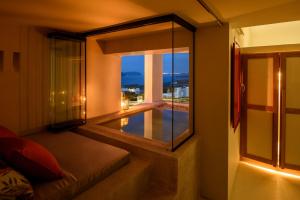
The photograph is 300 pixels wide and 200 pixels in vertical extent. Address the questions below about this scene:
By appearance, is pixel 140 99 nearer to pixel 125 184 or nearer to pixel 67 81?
pixel 67 81

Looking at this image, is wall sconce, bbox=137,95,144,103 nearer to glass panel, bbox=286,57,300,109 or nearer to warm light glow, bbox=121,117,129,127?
warm light glow, bbox=121,117,129,127

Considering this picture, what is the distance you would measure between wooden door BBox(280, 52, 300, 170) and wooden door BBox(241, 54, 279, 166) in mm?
108

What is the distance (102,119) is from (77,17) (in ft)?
5.84

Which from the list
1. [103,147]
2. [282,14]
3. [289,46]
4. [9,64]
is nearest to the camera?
[282,14]

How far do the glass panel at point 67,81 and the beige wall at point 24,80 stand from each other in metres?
0.12

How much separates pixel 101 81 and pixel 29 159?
2463 mm

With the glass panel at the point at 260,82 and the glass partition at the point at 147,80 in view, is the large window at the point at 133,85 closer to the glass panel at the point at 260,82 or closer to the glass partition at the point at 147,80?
the glass partition at the point at 147,80

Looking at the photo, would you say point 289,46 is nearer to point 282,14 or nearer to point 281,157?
point 282,14

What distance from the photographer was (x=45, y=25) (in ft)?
8.38

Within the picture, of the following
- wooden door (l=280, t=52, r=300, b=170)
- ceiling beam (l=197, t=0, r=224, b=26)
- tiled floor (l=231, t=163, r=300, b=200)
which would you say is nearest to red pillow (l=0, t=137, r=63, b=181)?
ceiling beam (l=197, t=0, r=224, b=26)

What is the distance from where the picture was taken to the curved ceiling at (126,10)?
5.51ft

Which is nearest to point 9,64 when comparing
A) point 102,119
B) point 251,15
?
point 102,119

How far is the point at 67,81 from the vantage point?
3.04 meters

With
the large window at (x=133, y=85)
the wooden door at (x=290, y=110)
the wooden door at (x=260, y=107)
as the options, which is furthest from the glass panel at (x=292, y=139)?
the large window at (x=133, y=85)
